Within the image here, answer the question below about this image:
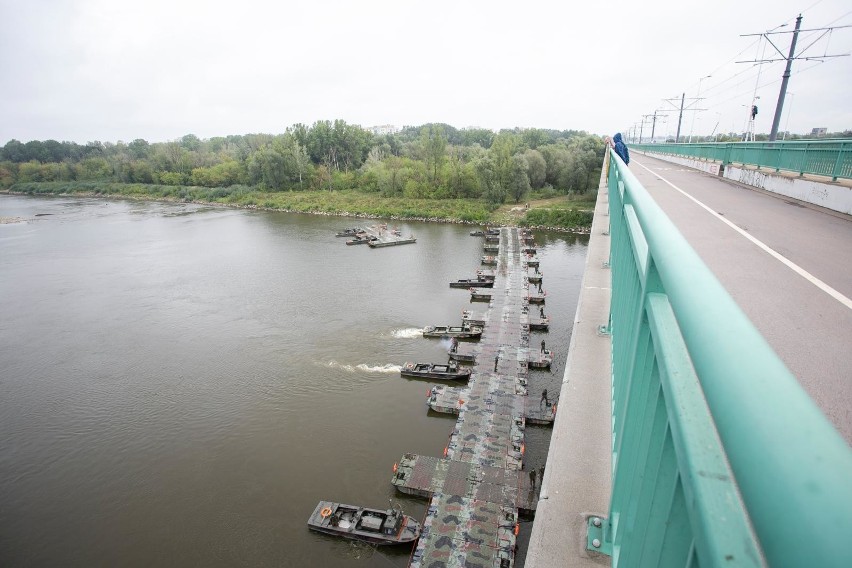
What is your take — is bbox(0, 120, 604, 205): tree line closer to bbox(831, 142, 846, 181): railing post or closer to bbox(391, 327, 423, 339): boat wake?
bbox(391, 327, 423, 339): boat wake

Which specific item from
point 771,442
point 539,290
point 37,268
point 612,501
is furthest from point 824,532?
point 37,268

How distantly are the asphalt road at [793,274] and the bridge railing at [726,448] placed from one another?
961 millimetres

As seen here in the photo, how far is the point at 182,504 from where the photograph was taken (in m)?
13.7

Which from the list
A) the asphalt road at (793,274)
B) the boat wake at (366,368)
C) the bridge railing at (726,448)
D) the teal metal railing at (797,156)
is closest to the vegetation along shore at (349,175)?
the teal metal railing at (797,156)

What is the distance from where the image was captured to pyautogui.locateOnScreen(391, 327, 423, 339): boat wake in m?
22.6

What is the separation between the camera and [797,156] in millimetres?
10703

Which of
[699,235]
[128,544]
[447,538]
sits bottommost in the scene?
[128,544]

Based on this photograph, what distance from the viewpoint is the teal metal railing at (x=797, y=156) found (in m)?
8.71

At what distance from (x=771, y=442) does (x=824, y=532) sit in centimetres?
11

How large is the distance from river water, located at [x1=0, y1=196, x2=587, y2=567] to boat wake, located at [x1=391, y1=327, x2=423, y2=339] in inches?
8.4

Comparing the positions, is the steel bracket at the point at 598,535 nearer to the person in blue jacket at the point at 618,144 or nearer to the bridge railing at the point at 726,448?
the bridge railing at the point at 726,448

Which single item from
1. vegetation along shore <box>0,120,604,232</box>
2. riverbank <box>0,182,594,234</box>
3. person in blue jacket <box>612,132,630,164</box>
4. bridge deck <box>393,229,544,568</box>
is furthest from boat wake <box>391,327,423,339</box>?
vegetation along shore <box>0,120,604,232</box>

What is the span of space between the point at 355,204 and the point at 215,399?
44758 mm

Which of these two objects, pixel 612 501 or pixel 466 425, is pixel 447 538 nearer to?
pixel 466 425
